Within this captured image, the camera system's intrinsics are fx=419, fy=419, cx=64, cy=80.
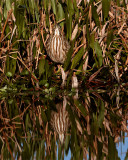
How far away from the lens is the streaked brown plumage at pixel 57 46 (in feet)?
13.3

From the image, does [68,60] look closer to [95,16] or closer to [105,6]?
[95,16]

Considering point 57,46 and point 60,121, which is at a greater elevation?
point 57,46

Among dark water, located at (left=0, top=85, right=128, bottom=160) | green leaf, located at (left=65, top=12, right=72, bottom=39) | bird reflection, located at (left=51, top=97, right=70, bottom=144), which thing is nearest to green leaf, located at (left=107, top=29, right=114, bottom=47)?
green leaf, located at (left=65, top=12, right=72, bottom=39)

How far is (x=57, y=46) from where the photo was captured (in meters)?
4.09

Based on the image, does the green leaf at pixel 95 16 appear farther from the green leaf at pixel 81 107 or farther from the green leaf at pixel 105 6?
the green leaf at pixel 81 107

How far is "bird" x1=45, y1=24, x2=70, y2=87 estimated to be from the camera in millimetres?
4016

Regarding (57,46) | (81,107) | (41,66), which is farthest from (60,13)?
(81,107)

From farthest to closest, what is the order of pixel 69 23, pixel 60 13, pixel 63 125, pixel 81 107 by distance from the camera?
1. pixel 60 13
2. pixel 69 23
3. pixel 81 107
4. pixel 63 125

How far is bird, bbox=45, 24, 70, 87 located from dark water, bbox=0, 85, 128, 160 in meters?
0.47

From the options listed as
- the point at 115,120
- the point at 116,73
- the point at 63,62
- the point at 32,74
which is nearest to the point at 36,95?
the point at 32,74

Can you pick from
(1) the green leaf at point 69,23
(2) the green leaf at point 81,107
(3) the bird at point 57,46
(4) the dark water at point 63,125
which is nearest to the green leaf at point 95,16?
(1) the green leaf at point 69,23

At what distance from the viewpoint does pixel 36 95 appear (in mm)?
3709

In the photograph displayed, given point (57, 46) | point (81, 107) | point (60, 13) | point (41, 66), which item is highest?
point (60, 13)

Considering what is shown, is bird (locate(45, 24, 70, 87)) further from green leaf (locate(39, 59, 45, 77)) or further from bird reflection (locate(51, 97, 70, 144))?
bird reflection (locate(51, 97, 70, 144))
